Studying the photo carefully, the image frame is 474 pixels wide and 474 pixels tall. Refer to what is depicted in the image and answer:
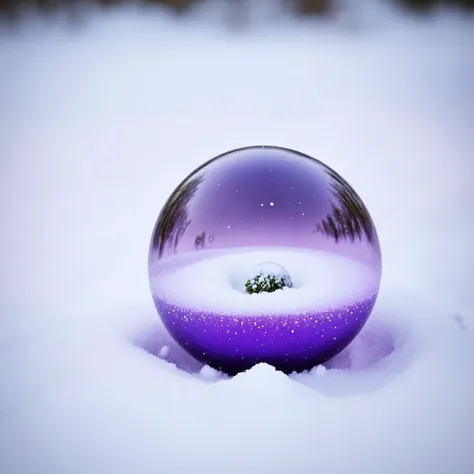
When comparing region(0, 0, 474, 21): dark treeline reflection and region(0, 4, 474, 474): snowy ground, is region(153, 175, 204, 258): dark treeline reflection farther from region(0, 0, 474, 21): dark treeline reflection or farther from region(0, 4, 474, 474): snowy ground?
region(0, 0, 474, 21): dark treeline reflection

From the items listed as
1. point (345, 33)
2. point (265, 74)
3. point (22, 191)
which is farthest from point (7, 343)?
point (345, 33)

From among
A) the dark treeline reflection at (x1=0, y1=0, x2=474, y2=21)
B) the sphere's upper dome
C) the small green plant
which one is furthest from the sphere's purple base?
the dark treeline reflection at (x1=0, y1=0, x2=474, y2=21)

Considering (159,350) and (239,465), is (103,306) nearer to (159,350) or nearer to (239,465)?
(159,350)

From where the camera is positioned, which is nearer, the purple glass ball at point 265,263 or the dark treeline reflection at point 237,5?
the purple glass ball at point 265,263

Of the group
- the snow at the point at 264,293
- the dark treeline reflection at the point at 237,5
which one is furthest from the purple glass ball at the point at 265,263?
the dark treeline reflection at the point at 237,5

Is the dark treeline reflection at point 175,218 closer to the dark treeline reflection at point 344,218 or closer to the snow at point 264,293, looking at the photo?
the snow at point 264,293

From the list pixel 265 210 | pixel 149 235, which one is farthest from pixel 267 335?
pixel 149 235
